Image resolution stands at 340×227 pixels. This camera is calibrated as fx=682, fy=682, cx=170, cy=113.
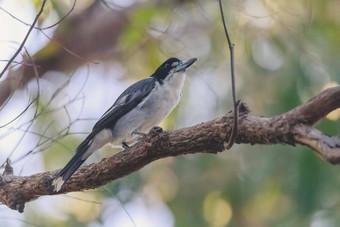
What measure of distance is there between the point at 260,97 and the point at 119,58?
151 centimetres

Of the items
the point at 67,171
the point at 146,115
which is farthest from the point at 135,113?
the point at 67,171

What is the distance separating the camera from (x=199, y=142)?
317 cm

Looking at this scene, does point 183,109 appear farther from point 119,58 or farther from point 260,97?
point 119,58

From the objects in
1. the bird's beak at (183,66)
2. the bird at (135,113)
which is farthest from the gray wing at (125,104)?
the bird's beak at (183,66)

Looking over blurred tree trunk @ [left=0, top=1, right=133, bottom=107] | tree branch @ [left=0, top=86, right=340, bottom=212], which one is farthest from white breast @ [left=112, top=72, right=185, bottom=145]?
blurred tree trunk @ [left=0, top=1, right=133, bottom=107]

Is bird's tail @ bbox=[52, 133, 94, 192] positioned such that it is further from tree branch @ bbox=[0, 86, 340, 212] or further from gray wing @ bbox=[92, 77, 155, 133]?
Result: gray wing @ bbox=[92, 77, 155, 133]

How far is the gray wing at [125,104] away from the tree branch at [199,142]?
0.56m

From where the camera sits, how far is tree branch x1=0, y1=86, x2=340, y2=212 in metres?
2.71

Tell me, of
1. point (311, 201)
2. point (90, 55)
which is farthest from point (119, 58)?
point (311, 201)

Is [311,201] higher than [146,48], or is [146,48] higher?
[146,48]

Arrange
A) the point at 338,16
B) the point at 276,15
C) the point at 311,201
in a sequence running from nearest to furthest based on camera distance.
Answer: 1. the point at 311,201
2. the point at 276,15
3. the point at 338,16

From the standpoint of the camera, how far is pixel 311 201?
5.11 metres

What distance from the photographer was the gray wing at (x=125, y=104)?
427 cm

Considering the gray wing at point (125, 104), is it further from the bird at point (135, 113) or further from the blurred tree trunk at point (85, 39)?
the blurred tree trunk at point (85, 39)
